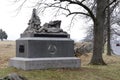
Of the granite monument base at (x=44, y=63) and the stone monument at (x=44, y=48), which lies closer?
the granite monument base at (x=44, y=63)

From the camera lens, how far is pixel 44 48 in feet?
51.6

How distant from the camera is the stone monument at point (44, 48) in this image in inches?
607

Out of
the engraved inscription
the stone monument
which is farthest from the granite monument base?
the engraved inscription

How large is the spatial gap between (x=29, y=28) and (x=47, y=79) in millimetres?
3694

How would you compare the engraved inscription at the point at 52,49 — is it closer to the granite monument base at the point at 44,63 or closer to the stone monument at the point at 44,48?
the stone monument at the point at 44,48

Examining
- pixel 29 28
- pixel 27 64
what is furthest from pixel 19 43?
pixel 27 64

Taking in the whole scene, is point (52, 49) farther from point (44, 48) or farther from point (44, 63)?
point (44, 63)

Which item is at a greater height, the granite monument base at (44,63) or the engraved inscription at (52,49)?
the engraved inscription at (52,49)

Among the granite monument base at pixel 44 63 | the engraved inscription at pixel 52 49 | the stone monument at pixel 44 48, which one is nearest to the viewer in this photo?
the granite monument base at pixel 44 63

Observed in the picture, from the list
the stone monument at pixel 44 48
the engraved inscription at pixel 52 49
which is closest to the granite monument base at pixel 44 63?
the stone monument at pixel 44 48

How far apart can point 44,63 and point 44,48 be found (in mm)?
710

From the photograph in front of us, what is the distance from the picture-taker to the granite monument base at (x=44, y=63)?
1508 cm

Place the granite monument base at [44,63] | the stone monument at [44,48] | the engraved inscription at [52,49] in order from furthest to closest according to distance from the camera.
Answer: the engraved inscription at [52,49] < the stone monument at [44,48] < the granite monument base at [44,63]

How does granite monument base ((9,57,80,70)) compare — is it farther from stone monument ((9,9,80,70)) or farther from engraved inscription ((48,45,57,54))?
engraved inscription ((48,45,57,54))
